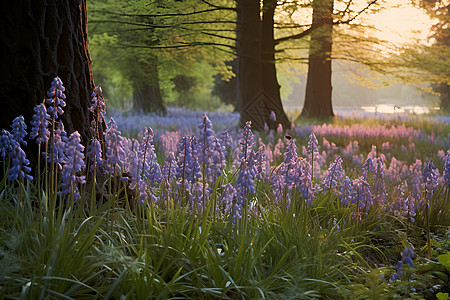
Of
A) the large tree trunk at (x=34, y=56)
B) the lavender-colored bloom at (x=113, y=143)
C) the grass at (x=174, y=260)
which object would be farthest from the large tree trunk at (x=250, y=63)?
the lavender-colored bloom at (x=113, y=143)

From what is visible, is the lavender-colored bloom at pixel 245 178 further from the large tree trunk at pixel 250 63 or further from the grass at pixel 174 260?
the large tree trunk at pixel 250 63

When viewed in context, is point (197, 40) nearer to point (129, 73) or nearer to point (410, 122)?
point (129, 73)

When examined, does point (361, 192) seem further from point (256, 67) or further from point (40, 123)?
point (256, 67)

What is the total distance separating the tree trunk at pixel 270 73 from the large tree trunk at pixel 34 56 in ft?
30.4

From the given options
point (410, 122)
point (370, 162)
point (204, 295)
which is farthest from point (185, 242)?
point (410, 122)

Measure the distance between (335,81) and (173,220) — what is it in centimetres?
11486

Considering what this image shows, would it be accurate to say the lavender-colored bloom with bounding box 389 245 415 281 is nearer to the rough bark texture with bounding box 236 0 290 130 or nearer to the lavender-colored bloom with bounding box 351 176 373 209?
the lavender-colored bloom with bounding box 351 176 373 209

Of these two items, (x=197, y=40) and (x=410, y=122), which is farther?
(x=410, y=122)

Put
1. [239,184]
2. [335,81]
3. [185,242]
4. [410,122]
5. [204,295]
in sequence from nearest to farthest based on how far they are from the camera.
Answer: [204,295] → [185,242] → [239,184] → [410,122] → [335,81]

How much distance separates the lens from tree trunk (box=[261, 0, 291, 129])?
43.9 feet

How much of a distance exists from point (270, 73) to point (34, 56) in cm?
1023

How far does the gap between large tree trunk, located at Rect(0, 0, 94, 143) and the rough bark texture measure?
8.50 m

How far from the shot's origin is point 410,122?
17.0 m

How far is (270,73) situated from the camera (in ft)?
45.1
